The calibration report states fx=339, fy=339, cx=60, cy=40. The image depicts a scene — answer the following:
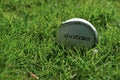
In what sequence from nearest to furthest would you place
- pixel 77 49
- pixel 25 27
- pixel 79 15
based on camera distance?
pixel 77 49, pixel 25 27, pixel 79 15

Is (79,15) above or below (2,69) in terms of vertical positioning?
above

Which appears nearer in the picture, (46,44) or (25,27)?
(46,44)

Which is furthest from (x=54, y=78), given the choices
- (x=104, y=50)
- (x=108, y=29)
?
(x=108, y=29)

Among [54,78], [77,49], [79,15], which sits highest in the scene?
[79,15]

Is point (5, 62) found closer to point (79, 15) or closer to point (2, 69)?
point (2, 69)

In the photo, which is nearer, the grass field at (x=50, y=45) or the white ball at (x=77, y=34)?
the grass field at (x=50, y=45)

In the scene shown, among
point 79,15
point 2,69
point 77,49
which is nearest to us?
point 2,69
